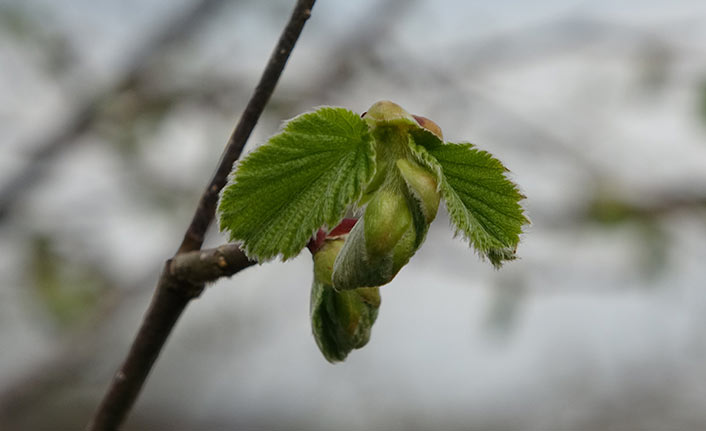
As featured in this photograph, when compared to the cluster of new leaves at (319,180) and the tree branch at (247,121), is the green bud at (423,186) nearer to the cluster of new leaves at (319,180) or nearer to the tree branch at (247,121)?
the cluster of new leaves at (319,180)

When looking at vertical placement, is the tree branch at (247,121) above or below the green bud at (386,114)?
above

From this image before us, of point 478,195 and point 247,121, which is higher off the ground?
point 247,121

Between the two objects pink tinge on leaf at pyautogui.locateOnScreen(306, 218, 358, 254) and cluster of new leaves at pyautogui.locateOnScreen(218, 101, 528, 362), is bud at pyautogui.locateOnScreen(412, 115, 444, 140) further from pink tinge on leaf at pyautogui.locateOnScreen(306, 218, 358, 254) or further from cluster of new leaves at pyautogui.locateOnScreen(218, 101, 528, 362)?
pink tinge on leaf at pyautogui.locateOnScreen(306, 218, 358, 254)

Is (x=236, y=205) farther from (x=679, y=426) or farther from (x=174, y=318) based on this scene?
(x=679, y=426)

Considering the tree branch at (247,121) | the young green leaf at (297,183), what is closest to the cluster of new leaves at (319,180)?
the young green leaf at (297,183)

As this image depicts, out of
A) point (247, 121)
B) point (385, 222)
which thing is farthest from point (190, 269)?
point (385, 222)

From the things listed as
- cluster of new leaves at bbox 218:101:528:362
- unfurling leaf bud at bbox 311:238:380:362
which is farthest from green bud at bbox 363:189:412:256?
unfurling leaf bud at bbox 311:238:380:362

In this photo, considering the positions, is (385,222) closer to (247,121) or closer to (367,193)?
(367,193)
